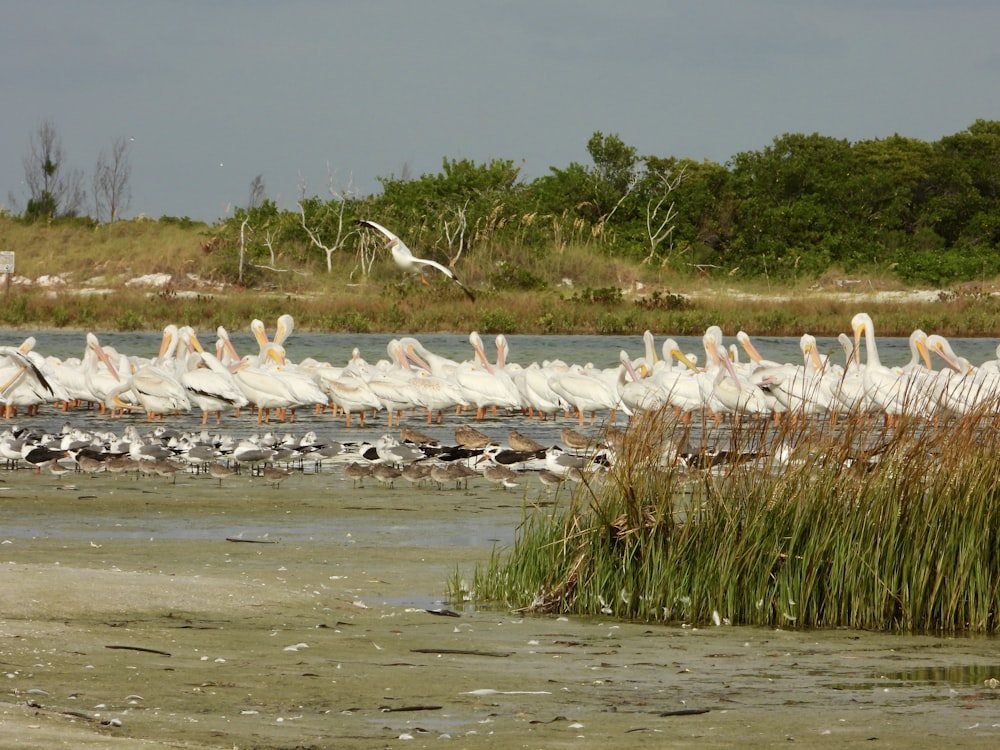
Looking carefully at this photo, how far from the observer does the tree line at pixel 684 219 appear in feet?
179

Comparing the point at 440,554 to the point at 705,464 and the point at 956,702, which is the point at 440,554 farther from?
the point at 956,702

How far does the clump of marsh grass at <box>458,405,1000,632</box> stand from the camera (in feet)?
26.1

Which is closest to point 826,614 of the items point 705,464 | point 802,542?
point 802,542

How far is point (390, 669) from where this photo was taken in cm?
659

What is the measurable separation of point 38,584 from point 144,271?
49.3 metres

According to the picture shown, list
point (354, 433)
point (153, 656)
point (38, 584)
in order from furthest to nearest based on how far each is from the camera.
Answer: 1. point (354, 433)
2. point (38, 584)
3. point (153, 656)

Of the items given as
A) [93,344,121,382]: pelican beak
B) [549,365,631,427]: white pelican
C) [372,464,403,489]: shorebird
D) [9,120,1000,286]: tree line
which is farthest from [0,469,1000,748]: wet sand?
[9,120,1000,286]: tree line

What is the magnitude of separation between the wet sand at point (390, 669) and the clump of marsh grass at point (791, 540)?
0.22 metres

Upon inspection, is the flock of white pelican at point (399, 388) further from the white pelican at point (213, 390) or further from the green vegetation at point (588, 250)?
the green vegetation at point (588, 250)

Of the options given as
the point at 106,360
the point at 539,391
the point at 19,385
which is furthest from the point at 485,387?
the point at 19,385

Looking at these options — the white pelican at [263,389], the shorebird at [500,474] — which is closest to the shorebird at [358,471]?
the shorebird at [500,474]

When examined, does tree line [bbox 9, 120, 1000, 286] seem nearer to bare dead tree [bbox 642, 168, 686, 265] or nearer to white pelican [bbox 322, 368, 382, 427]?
bare dead tree [bbox 642, 168, 686, 265]

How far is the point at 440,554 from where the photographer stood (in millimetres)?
10375

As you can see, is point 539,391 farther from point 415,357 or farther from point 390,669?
point 390,669
